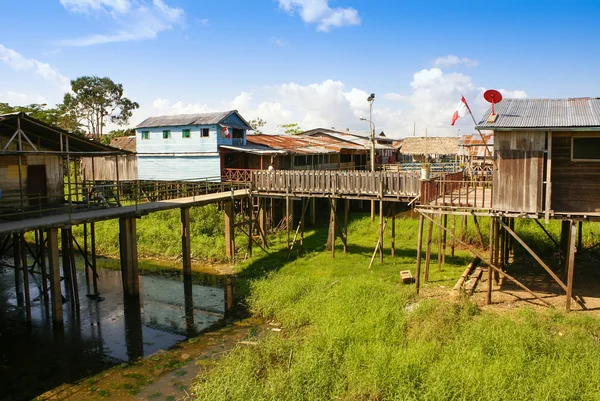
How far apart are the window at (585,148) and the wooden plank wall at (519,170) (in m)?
1.02

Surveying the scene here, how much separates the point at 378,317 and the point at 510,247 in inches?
462

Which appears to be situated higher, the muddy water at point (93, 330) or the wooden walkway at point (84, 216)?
the wooden walkway at point (84, 216)

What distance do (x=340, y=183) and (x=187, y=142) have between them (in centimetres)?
1323

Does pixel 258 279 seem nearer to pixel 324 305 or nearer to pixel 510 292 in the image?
pixel 324 305

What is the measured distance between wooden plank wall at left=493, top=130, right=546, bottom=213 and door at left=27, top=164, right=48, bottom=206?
1768cm

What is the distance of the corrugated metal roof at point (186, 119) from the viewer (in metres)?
31.2

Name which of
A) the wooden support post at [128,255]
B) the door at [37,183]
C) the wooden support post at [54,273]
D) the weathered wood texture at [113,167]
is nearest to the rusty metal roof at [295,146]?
the weathered wood texture at [113,167]

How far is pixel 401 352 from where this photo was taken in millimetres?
12547

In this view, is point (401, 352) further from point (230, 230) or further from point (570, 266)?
point (230, 230)

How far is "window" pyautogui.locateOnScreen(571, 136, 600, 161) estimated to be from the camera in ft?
48.6

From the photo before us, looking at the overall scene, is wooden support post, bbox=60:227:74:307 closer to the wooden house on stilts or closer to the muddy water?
the muddy water

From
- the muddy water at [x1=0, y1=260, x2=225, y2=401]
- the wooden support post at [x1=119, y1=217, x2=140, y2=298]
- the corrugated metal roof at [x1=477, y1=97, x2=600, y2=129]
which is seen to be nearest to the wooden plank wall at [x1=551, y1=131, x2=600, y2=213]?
the corrugated metal roof at [x1=477, y1=97, x2=600, y2=129]

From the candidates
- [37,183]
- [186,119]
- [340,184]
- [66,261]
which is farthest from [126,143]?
[340,184]

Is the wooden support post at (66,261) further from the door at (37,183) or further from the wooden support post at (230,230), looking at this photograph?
the wooden support post at (230,230)
